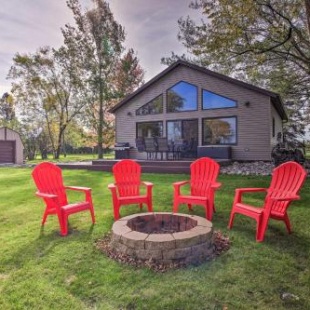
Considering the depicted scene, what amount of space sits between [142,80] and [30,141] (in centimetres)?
1174

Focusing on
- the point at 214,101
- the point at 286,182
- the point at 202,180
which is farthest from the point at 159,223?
the point at 214,101

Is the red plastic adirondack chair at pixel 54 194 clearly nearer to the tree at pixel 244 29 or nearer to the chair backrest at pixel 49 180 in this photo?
the chair backrest at pixel 49 180

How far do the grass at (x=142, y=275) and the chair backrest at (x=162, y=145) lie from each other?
7613 millimetres

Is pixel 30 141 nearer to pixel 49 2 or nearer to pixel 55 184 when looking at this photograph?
pixel 49 2

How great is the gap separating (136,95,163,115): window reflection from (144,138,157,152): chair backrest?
2138 millimetres

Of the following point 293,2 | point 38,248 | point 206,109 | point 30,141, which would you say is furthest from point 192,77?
point 30,141

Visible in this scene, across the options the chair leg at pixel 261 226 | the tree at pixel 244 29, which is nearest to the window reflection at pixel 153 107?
the tree at pixel 244 29

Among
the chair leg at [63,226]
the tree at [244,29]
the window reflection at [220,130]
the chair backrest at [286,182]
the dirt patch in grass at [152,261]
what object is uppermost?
the tree at [244,29]

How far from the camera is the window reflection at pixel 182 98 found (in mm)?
12926

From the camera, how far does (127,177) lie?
209 inches

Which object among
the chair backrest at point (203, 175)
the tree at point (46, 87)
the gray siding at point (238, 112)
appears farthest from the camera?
the tree at point (46, 87)

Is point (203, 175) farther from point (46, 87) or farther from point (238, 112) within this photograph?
point (46, 87)

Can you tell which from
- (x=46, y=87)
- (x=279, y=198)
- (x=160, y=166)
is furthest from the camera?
(x=46, y=87)

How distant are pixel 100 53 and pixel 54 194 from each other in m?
15.7
